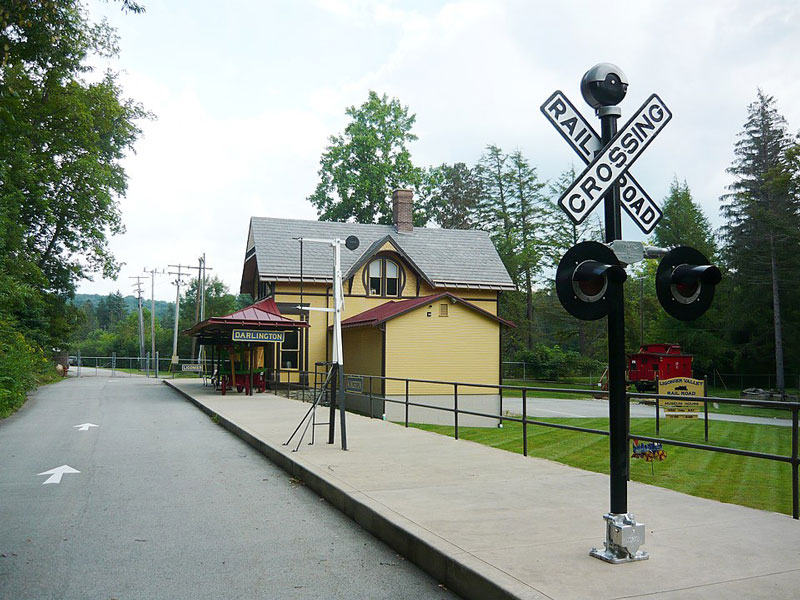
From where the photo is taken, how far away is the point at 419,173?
56.1 m

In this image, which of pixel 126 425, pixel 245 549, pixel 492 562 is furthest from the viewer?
pixel 126 425

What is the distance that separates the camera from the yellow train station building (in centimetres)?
2798

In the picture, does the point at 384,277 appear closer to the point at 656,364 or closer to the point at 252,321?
the point at 252,321

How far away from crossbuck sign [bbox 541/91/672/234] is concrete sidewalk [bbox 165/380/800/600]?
2400mm

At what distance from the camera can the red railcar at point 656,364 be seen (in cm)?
3903

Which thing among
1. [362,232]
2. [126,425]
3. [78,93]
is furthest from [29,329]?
[126,425]

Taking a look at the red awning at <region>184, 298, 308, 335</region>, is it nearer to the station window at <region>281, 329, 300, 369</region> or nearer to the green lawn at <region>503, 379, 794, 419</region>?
the station window at <region>281, 329, 300, 369</region>

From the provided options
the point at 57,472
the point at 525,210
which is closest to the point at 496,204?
the point at 525,210

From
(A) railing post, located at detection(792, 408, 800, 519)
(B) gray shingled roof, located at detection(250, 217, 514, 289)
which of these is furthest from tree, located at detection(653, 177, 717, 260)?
(A) railing post, located at detection(792, 408, 800, 519)

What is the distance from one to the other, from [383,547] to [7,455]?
8.24 m

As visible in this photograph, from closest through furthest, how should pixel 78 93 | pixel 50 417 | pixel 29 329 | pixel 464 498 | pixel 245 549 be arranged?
pixel 245 549
pixel 464 498
pixel 50 417
pixel 78 93
pixel 29 329

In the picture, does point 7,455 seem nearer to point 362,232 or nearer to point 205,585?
point 205,585

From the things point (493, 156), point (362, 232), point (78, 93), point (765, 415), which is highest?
point (493, 156)

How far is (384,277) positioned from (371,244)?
337 cm
